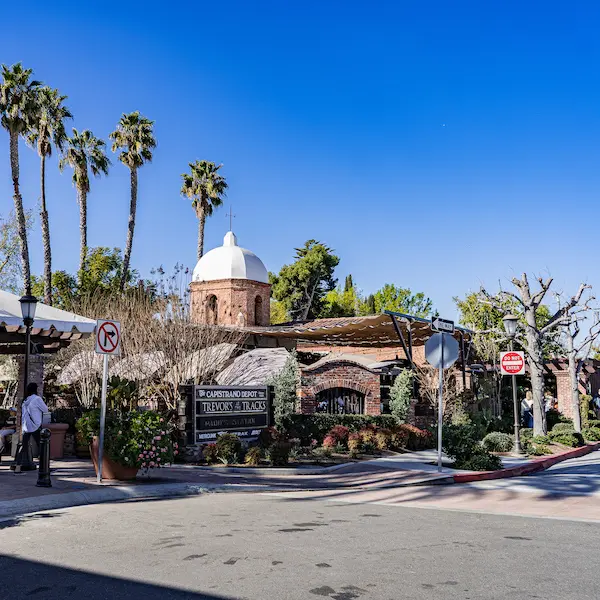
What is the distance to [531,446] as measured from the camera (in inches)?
801

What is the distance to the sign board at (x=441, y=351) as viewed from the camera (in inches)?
555

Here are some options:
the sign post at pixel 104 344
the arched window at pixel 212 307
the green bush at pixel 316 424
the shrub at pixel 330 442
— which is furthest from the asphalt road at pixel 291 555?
the arched window at pixel 212 307

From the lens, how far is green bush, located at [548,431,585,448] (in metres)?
22.7

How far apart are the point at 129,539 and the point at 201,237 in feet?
149

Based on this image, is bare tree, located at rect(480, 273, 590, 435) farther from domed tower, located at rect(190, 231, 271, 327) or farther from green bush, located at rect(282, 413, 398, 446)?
domed tower, located at rect(190, 231, 271, 327)

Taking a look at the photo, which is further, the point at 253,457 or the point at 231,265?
the point at 231,265

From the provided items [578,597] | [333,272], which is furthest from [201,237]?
[578,597]

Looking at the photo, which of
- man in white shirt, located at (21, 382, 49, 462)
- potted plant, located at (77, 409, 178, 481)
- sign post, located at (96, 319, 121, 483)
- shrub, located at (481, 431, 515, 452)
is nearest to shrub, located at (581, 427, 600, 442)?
shrub, located at (481, 431, 515, 452)

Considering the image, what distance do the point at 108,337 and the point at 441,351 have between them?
21.6ft

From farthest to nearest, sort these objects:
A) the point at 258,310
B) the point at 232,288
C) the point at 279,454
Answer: the point at 258,310 < the point at 232,288 < the point at 279,454

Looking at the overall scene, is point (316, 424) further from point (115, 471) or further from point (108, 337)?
point (108, 337)

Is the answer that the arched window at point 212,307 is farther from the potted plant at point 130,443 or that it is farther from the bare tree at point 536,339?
the potted plant at point 130,443

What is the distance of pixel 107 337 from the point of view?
11.4m

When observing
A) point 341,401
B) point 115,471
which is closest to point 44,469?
point 115,471
